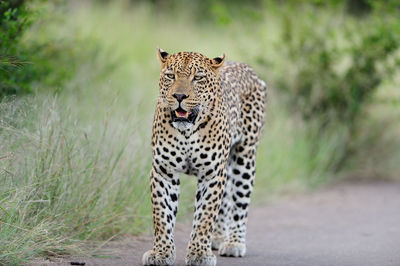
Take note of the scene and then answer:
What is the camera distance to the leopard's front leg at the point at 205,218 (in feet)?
20.9

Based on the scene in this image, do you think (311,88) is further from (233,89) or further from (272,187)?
(233,89)

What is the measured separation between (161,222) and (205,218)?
15.9 inches

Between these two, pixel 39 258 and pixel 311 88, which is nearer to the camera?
pixel 39 258

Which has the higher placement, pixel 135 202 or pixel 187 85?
pixel 187 85

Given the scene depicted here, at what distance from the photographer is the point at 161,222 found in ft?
20.7

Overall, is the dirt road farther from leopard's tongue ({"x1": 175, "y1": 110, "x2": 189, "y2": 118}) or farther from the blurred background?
leopard's tongue ({"x1": 175, "y1": 110, "x2": 189, "y2": 118})

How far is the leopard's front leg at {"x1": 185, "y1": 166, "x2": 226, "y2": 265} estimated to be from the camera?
636 centimetres

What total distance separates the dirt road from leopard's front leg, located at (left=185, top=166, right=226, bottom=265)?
39 cm

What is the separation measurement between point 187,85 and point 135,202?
2214 millimetres

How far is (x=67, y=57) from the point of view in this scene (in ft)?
37.2

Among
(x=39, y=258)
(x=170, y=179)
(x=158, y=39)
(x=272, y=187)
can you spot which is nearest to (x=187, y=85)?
(x=170, y=179)

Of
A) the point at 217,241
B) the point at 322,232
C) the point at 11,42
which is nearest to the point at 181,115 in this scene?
the point at 217,241

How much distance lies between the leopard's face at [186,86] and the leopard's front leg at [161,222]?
1.97 ft

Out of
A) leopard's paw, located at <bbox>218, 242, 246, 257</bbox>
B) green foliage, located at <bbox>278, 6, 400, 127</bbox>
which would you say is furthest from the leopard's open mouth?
green foliage, located at <bbox>278, 6, 400, 127</bbox>
